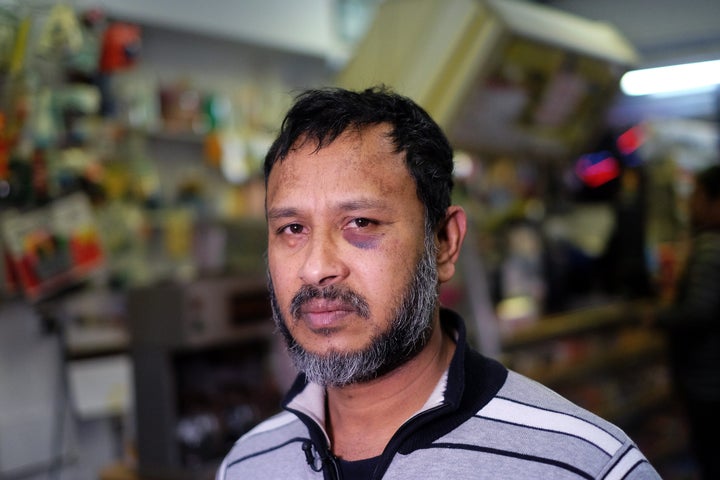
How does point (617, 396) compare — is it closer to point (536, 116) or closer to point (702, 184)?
point (702, 184)

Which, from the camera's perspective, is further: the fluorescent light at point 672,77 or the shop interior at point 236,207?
the fluorescent light at point 672,77

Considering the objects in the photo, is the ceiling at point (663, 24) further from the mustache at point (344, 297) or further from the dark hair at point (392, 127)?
the mustache at point (344, 297)

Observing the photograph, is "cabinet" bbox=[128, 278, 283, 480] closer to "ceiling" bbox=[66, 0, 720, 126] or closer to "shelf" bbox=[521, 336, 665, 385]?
"shelf" bbox=[521, 336, 665, 385]

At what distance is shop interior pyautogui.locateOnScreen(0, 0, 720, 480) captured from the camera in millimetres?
2645

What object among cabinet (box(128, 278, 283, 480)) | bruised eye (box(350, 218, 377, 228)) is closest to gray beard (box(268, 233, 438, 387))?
bruised eye (box(350, 218, 377, 228))

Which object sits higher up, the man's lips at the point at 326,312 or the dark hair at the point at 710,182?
the dark hair at the point at 710,182

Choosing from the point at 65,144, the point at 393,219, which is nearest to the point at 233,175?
the point at 65,144

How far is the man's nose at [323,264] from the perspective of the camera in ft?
3.85

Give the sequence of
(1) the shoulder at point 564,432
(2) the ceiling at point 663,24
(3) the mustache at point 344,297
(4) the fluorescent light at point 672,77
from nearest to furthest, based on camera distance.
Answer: (1) the shoulder at point 564,432, (3) the mustache at point 344,297, (2) the ceiling at point 663,24, (4) the fluorescent light at point 672,77

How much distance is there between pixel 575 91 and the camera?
3.44 meters

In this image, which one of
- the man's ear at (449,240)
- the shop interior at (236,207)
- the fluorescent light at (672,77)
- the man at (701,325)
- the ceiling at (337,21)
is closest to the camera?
the man's ear at (449,240)

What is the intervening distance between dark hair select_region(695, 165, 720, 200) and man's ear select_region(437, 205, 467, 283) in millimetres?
2525

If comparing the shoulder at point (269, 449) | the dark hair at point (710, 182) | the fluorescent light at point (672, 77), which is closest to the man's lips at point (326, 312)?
the shoulder at point (269, 449)

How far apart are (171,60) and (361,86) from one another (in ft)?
10.0
